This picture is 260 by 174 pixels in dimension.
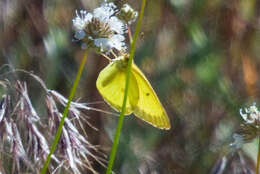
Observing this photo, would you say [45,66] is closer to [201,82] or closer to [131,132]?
[131,132]

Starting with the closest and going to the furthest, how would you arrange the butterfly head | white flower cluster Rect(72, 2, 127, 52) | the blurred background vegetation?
white flower cluster Rect(72, 2, 127, 52)
the butterfly head
the blurred background vegetation

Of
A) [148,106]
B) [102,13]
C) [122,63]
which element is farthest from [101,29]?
[148,106]

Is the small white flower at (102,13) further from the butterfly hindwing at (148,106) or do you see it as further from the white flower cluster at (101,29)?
the butterfly hindwing at (148,106)

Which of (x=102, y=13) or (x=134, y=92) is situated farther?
(x=134, y=92)

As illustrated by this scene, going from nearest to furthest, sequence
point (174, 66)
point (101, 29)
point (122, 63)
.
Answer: point (101, 29)
point (122, 63)
point (174, 66)

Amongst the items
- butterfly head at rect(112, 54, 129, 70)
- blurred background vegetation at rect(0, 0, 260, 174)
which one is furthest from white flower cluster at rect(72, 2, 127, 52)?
blurred background vegetation at rect(0, 0, 260, 174)

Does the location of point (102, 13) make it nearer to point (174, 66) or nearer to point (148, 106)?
point (148, 106)

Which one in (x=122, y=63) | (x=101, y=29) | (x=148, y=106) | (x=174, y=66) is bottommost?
(x=174, y=66)

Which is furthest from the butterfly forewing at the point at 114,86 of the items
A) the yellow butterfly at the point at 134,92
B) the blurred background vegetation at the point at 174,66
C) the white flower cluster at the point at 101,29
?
the blurred background vegetation at the point at 174,66

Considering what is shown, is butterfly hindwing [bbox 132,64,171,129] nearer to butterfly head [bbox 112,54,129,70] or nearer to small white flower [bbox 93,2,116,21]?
butterfly head [bbox 112,54,129,70]
